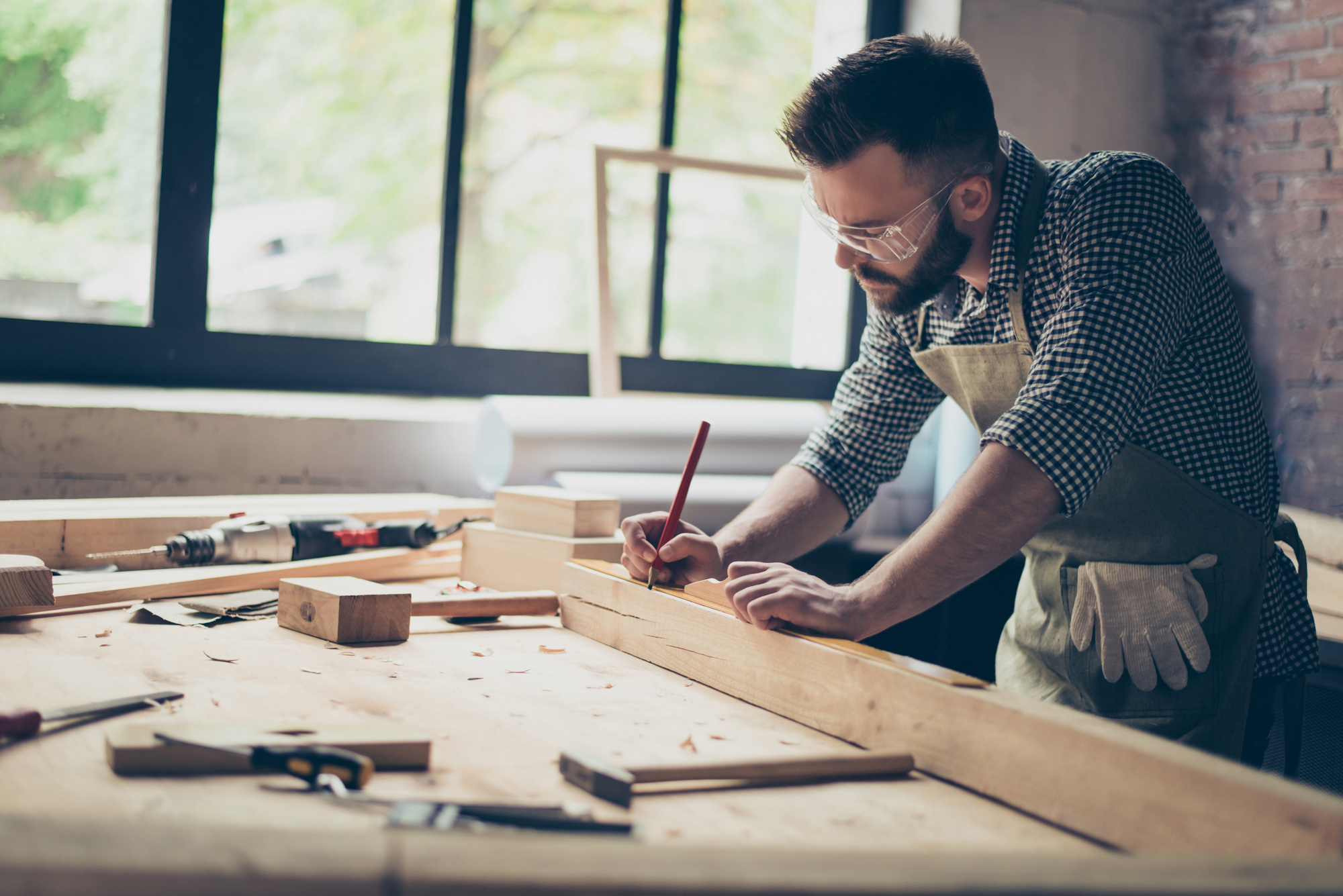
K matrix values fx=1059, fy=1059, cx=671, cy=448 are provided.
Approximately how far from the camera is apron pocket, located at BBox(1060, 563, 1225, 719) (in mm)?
1390

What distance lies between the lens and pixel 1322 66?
9.83 ft

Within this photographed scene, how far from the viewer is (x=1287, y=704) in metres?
1.62

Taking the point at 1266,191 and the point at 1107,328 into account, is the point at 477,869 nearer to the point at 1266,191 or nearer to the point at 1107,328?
the point at 1107,328

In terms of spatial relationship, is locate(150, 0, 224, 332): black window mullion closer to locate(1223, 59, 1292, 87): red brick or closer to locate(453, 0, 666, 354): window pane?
locate(1223, 59, 1292, 87): red brick

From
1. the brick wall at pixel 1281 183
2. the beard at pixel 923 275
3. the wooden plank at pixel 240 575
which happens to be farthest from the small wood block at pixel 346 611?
the brick wall at pixel 1281 183

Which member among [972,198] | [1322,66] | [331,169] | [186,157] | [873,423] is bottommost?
[873,423]

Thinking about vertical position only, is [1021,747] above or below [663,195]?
below

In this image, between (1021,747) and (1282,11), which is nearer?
(1021,747)

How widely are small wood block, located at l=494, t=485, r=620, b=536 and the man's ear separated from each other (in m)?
0.71

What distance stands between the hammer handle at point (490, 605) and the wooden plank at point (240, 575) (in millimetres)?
233

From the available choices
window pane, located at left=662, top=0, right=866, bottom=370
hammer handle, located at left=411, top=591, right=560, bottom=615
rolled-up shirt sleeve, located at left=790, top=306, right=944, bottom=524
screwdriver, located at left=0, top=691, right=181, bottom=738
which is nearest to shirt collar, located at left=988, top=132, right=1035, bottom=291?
rolled-up shirt sleeve, located at left=790, top=306, right=944, bottom=524

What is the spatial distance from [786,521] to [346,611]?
742 millimetres

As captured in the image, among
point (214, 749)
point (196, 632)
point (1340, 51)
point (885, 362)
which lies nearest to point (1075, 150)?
point (1340, 51)

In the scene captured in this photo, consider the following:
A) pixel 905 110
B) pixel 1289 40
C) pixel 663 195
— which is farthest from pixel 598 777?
pixel 1289 40
